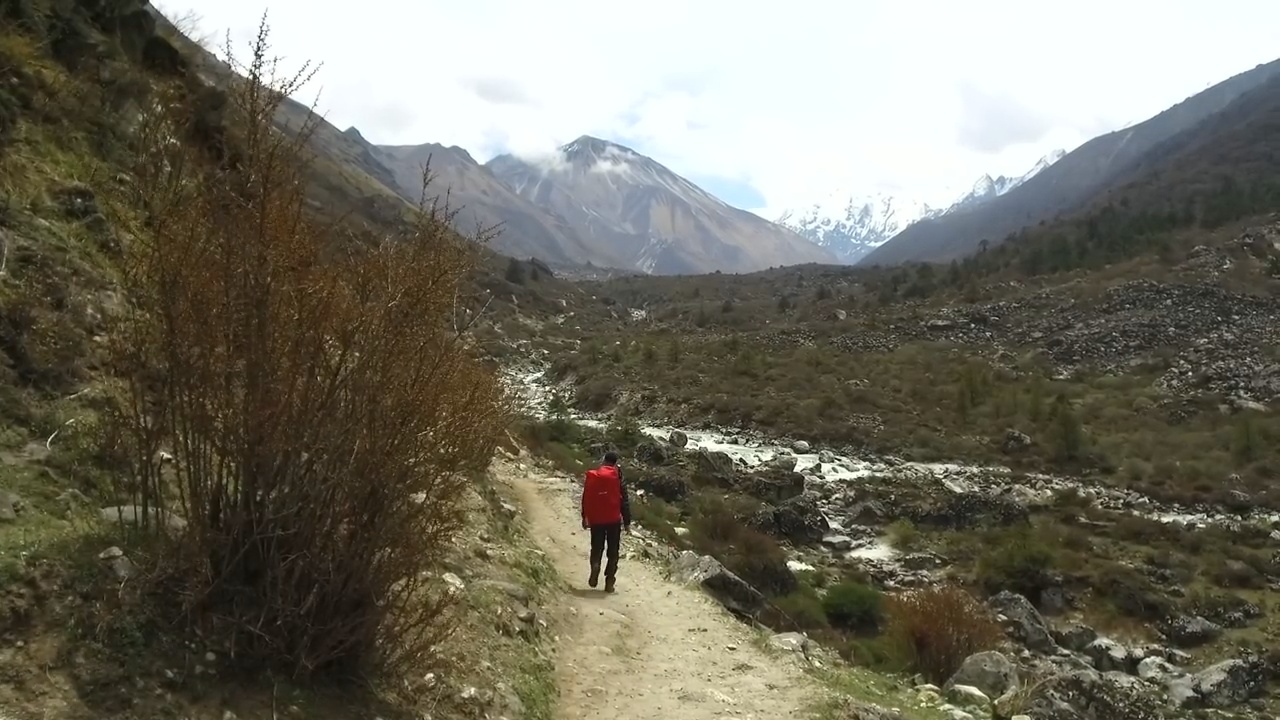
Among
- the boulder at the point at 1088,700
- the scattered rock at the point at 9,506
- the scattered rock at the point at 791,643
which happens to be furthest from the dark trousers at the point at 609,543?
the scattered rock at the point at 9,506

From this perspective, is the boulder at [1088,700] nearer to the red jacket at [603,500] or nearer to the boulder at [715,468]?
the red jacket at [603,500]

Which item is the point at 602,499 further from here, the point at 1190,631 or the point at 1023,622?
the point at 1190,631

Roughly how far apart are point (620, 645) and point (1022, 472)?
20177mm

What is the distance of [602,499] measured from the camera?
966 cm

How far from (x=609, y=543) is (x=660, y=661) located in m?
2.14

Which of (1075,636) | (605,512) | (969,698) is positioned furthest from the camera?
(1075,636)

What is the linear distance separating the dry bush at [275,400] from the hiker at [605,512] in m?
5.39

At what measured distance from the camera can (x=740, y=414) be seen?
31.1 meters

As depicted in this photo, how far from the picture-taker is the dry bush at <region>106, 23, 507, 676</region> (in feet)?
12.6

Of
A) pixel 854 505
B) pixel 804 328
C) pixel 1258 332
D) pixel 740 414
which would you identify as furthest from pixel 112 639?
pixel 804 328

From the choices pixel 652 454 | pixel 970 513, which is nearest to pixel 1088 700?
pixel 970 513

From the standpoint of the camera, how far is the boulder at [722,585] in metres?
11.0

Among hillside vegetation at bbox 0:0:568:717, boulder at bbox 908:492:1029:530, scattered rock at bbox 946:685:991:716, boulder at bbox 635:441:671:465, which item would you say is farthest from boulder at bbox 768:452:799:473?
hillside vegetation at bbox 0:0:568:717

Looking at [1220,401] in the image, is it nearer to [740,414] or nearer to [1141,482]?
[1141,482]
